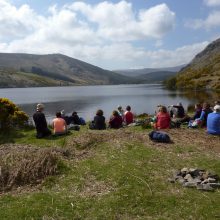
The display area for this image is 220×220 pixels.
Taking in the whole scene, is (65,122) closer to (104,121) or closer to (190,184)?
(104,121)

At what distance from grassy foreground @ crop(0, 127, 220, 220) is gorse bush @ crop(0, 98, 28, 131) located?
8147mm

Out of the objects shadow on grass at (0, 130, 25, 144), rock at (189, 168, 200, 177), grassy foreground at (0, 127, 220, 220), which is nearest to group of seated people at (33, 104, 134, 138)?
shadow on grass at (0, 130, 25, 144)

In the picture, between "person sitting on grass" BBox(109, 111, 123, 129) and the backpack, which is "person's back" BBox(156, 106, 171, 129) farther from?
the backpack

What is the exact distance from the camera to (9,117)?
2503 cm

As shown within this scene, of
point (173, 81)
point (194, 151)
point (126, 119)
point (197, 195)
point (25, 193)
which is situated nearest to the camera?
point (197, 195)

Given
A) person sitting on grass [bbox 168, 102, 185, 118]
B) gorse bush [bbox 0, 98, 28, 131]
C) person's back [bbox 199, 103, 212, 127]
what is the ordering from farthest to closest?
person sitting on grass [bbox 168, 102, 185, 118], gorse bush [bbox 0, 98, 28, 131], person's back [bbox 199, 103, 212, 127]

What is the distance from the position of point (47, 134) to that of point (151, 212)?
12.3 m

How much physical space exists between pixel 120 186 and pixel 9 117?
1556 centimetres

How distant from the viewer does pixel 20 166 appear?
12.7 m

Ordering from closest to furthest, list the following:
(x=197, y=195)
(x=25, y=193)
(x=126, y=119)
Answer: (x=197, y=195) < (x=25, y=193) < (x=126, y=119)

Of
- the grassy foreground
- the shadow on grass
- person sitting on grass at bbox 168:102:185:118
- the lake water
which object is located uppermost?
person sitting on grass at bbox 168:102:185:118

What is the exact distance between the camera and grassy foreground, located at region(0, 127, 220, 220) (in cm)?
975

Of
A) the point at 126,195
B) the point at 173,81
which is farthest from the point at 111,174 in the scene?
the point at 173,81

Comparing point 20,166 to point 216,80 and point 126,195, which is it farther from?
point 216,80
